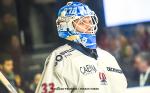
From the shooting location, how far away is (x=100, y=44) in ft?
8.73

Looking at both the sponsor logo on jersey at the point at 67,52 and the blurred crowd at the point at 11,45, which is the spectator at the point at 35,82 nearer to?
the blurred crowd at the point at 11,45

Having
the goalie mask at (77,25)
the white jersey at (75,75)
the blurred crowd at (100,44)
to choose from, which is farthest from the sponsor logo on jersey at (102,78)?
the blurred crowd at (100,44)

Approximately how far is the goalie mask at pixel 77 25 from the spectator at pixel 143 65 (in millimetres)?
971

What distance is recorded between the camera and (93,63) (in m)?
1.73

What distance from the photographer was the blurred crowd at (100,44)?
8.71 ft

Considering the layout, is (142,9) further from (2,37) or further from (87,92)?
(87,92)

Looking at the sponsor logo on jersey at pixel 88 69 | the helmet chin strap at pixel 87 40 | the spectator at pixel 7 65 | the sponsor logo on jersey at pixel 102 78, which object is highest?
the helmet chin strap at pixel 87 40

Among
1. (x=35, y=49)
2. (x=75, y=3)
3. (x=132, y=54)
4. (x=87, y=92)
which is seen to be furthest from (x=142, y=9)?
(x=87, y=92)

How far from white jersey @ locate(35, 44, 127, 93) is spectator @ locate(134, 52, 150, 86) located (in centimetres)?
95

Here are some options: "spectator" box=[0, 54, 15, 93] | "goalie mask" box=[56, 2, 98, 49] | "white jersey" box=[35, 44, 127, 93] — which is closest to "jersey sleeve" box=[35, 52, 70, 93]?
"white jersey" box=[35, 44, 127, 93]

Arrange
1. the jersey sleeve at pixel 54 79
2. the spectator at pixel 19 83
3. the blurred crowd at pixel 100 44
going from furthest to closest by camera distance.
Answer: the blurred crowd at pixel 100 44 → the spectator at pixel 19 83 → the jersey sleeve at pixel 54 79

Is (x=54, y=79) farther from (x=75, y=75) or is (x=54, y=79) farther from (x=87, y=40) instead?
(x=87, y=40)

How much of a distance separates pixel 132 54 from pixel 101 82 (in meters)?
1.21

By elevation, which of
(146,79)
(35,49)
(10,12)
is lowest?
(146,79)
